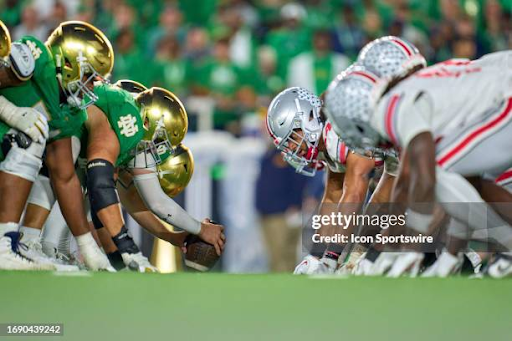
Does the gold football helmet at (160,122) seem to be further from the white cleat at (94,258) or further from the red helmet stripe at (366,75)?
the red helmet stripe at (366,75)

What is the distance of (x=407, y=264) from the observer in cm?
582

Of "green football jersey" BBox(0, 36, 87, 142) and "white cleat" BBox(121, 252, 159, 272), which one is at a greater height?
"green football jersey" BBox(0, 36, 87, 142)

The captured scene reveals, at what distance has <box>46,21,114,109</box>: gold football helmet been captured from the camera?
6676mm

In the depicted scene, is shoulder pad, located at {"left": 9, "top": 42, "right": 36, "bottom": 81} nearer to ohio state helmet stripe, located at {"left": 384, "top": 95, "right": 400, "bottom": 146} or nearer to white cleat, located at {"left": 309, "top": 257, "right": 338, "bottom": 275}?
white cleat, located at {"left": 309, "top": 257, "right": 338, "bottom": 275}

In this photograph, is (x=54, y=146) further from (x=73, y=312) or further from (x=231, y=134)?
(x=231, y=134)

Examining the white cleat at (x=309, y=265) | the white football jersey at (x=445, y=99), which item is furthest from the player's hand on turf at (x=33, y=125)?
the white football jersey at (x=445, y=99)

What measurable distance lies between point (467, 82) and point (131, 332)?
221 cm

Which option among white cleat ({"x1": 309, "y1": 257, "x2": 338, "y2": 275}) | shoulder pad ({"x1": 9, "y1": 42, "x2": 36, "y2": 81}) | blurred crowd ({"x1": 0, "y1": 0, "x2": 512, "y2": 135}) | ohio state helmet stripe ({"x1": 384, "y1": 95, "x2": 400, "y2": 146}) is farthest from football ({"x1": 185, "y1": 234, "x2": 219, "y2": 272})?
blurred crowd ({"x1": 0, "y1": 0, "x2": 512, "y2": 135})

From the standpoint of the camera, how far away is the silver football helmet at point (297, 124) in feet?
23.4

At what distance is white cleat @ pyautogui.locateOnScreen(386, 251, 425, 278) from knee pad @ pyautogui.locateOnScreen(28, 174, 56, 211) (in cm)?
243

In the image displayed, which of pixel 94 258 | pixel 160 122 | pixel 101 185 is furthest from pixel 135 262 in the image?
pixel 160 122

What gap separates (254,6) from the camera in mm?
14578

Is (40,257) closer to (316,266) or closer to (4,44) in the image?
(4,44)

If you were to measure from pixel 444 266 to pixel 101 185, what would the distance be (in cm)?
212
